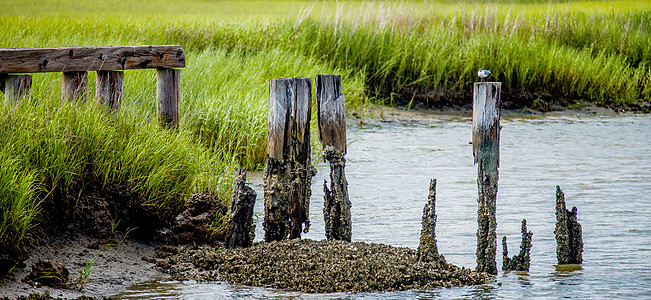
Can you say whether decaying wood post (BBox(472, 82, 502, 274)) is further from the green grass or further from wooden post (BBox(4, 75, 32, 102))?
wooden post (BBox(4, 75, 32, 102))

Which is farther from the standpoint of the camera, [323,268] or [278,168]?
[278,168]

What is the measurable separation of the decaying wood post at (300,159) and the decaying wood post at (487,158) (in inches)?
56.0

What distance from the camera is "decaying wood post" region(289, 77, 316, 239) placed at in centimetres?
635

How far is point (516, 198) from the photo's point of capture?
875cm

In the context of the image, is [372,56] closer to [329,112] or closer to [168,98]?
[168,98]

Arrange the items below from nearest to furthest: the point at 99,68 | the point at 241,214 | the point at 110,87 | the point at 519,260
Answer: the point at 519,260
the point at 241,214
the point at 99,68
the point at 110,87

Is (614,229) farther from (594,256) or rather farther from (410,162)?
(410,162)

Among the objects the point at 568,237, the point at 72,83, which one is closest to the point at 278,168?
the point at 568,237

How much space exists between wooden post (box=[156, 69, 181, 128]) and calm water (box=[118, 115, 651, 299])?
4.39 ft

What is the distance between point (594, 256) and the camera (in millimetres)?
6508

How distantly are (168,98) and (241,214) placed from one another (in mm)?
2446

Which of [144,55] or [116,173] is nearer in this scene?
[116,173]

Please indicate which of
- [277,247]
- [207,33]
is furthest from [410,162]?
[207,33]

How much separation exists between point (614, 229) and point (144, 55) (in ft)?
16.8
